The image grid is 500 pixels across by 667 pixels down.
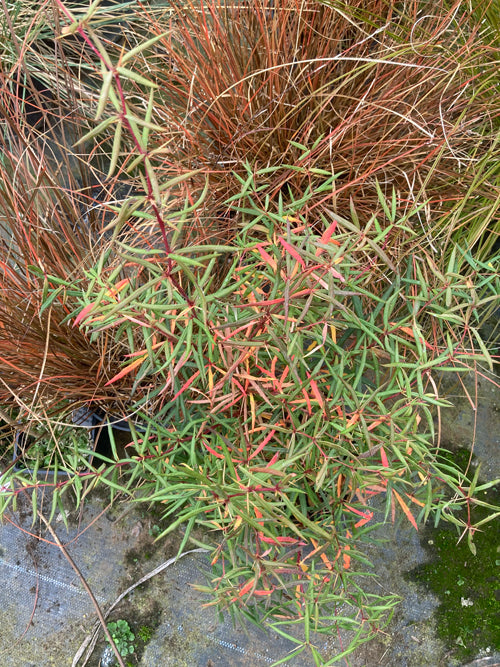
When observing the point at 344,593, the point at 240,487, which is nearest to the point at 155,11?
the point at 240,487

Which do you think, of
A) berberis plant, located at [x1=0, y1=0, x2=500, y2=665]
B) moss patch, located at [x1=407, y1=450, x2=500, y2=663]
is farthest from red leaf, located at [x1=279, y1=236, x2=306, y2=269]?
moss patch, located at [x1=407, y1=450, x2=500, y2=663]

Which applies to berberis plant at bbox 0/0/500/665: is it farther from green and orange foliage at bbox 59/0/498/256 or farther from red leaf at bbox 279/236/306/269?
red leaf at bbox 279/236/306/269

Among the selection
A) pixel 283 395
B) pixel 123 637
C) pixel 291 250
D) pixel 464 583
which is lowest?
pixel 464 583

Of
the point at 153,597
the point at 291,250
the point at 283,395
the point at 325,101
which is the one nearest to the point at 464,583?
the point at 153,597

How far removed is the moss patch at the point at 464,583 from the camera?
141 cm

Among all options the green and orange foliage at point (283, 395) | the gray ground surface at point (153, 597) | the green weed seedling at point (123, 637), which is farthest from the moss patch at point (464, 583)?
the green weed seedling at point (123, 637)

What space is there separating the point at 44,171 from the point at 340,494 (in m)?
1.01

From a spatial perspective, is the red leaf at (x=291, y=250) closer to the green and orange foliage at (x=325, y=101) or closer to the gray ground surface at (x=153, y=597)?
the green and orange foliage at (x=325, y=101)

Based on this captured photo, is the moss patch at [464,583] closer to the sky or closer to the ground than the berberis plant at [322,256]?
closer to the ground

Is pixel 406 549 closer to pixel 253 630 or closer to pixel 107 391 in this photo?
pixel 253 630

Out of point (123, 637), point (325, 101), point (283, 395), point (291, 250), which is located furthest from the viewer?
point (123, 637)

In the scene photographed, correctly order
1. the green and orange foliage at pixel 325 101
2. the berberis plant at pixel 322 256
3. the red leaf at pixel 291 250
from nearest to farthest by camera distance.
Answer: the red leaf at pixel 291 250 → the berberis plant at pixel 322 256 → the green and orange foliage at pixel 325 101

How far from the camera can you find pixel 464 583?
4.69 ft

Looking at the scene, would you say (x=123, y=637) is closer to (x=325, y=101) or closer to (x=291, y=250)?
(x=291, y=250)
